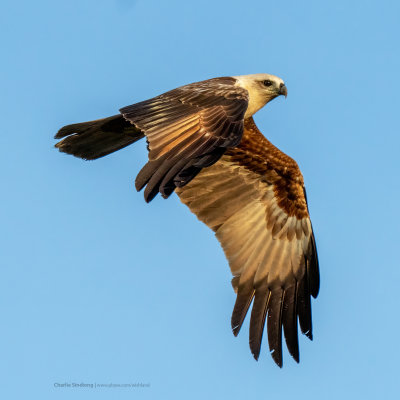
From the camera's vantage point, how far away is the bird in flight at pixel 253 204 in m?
10.7

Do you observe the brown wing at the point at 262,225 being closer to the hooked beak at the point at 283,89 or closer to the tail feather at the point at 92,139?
the hooked beak at the point at 283,89

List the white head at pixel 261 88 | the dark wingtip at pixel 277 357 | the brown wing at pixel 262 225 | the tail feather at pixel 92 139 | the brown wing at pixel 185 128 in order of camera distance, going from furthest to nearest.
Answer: the white head at pixel 261 88, the tail feather at pixel 92 139, the brown wing at pixel 262 225, the dark wingtip at pixel 277 357, the brown wing at pixel 185 128

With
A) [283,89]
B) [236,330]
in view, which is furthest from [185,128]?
[283,89]

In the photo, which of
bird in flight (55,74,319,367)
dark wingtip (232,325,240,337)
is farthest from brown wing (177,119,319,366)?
dark wingtip (232,325,240,337)

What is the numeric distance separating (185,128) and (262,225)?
296 centimetres

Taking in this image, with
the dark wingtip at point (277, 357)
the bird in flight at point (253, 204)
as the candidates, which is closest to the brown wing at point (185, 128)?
the bird in flight at point (253, 204)

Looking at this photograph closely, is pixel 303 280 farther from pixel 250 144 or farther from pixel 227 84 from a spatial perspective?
pixel 227 84

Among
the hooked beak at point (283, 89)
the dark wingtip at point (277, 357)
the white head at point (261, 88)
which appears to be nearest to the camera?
the dark wingtip at point (277, 357)

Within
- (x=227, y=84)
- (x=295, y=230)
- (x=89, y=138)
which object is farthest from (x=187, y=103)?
(x=295, y=230)

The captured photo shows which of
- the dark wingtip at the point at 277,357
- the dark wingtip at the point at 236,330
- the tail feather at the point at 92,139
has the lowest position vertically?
the dark wingtip at the point at 277,357

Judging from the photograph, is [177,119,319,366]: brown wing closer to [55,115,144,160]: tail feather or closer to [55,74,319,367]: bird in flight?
[55,74,319,367]: bird in flight

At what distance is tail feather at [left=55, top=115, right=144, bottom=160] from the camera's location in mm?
11258

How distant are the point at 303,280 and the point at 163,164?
3428mm

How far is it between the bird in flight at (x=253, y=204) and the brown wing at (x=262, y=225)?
12 mm
